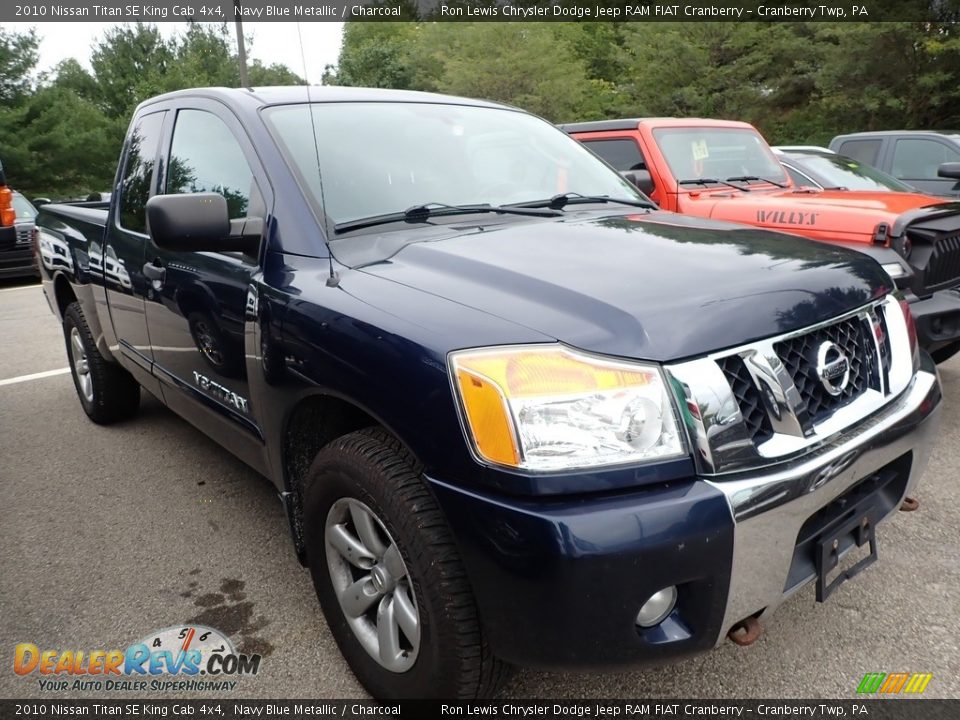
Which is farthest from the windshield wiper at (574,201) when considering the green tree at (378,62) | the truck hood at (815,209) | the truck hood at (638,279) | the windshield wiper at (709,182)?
the green tree at (378,62)

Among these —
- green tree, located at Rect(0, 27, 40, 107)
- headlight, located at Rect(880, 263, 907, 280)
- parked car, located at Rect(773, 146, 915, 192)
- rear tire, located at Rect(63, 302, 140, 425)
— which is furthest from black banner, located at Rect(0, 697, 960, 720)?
green tree, located at Rect(0, 27, 40, 107)

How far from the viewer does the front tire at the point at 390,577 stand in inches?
64.8

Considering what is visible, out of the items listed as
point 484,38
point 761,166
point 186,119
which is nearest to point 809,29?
point 484,38

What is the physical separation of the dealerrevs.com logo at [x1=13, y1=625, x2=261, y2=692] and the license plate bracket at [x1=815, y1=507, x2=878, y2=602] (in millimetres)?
1632

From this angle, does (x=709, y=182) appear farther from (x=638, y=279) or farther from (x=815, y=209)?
(x=638, y=279)

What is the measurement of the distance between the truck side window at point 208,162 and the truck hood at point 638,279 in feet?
2.03

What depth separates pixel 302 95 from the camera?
276cm

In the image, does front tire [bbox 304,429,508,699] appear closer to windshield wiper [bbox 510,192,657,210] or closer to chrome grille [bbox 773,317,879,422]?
chrome grille [bbox 773,317,879,422]

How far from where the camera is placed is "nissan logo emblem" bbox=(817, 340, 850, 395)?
5.87 feet

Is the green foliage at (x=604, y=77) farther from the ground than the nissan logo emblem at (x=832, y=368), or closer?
farther from the ground

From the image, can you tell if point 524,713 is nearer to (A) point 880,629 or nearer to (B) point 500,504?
(B) point 500,504

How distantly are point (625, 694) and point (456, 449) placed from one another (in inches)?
40.2

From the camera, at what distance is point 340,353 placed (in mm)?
1847

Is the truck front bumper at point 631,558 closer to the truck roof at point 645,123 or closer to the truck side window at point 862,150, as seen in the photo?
the truck roof at point 645,123
